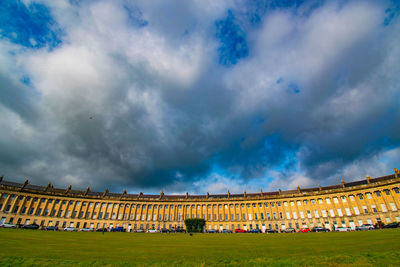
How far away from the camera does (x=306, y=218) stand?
2726 inches

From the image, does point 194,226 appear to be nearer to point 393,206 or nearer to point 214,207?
point 214,207

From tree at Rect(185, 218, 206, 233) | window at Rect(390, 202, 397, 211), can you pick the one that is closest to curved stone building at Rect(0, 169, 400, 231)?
window at Rect(390, 202, 397, 211)

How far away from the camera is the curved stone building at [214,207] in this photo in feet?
202

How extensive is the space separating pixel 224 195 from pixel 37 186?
76.4m

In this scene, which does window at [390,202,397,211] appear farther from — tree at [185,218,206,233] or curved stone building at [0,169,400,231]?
tree at [185,218,206,233]

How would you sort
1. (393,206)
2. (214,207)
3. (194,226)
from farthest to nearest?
1. (214,207)
2. (194,226)
3. (393,206)

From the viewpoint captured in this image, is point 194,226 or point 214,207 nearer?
point 194,226

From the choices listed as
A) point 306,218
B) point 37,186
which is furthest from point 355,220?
point 37,186

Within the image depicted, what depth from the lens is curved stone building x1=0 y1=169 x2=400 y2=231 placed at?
61.5 metres

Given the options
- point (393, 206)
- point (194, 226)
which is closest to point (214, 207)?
point (194, 226)

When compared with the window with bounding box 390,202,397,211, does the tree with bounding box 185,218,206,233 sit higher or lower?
lower

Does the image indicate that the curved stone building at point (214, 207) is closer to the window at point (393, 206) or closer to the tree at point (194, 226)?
the window at point (393, 206)

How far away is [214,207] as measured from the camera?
3310 inches

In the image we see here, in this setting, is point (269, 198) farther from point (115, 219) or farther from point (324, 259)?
point (324, 259)
